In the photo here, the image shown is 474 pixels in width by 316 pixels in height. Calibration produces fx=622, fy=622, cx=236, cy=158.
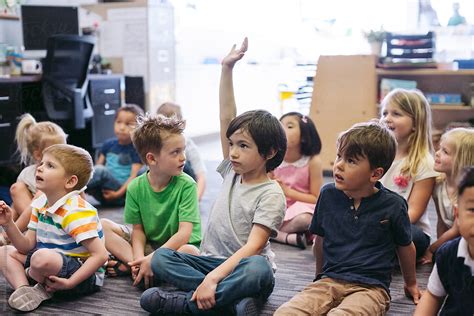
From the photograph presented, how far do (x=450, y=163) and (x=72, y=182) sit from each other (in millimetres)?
1284

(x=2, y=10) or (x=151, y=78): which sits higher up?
(x=2, y=10)

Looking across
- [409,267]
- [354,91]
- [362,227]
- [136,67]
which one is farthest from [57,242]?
[136,67]

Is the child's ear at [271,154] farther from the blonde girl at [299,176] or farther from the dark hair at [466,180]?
the blonde girl at [299,176]

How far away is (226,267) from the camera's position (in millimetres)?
1813

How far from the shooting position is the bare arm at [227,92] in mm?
2045

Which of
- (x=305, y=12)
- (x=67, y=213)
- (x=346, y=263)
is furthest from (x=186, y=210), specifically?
(x=305, y=12)

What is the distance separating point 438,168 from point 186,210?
0.90 meters

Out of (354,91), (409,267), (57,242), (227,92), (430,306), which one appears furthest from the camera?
(354,91)

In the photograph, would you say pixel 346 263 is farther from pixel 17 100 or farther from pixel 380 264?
pixel 17 100

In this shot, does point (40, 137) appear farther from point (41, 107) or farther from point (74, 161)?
point (41, 107)

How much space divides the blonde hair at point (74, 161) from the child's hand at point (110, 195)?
1354 mm

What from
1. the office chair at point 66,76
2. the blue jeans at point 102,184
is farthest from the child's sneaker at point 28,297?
the office chair at point 66,76

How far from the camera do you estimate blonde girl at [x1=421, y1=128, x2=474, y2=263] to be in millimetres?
2143

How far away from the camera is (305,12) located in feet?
19.8
